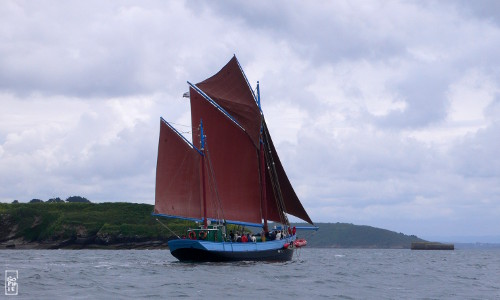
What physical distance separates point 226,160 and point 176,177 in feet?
21.1

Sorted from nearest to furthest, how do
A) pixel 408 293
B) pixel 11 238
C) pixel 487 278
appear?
pixel 408 293 → pixel 487 278 → pixel 11 238

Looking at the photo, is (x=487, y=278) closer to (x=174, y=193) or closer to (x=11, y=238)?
(x=174, y=193)

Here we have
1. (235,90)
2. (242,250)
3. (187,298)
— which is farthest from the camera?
(235,90)

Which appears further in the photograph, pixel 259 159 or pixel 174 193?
pixel 259 159

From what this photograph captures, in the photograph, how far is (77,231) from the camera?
186875 millimetres

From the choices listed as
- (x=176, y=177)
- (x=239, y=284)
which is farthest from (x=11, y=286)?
(x=176, y=177)

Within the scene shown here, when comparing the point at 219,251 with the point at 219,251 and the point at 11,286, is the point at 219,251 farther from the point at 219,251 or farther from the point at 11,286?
the point at 11,286

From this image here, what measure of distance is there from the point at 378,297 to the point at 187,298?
12707 millimetres

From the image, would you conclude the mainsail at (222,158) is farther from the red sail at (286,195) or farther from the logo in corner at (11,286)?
the logo in corner at (11,286)

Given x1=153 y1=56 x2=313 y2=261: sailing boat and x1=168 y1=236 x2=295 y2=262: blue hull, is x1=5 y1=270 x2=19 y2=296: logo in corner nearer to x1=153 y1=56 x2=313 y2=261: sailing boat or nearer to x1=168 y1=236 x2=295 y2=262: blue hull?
x1=168 y1=236 x2=295 y2=262: blue hull

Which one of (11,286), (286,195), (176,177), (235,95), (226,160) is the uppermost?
(235,95)

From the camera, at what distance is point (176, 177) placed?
266 feet

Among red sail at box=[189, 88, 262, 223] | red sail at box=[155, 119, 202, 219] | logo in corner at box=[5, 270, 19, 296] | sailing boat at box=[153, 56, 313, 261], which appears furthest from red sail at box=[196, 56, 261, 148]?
logo in corner at box=[5, 270, 19, 296]

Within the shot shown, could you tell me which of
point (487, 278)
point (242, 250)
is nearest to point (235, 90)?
point (242, 250)
